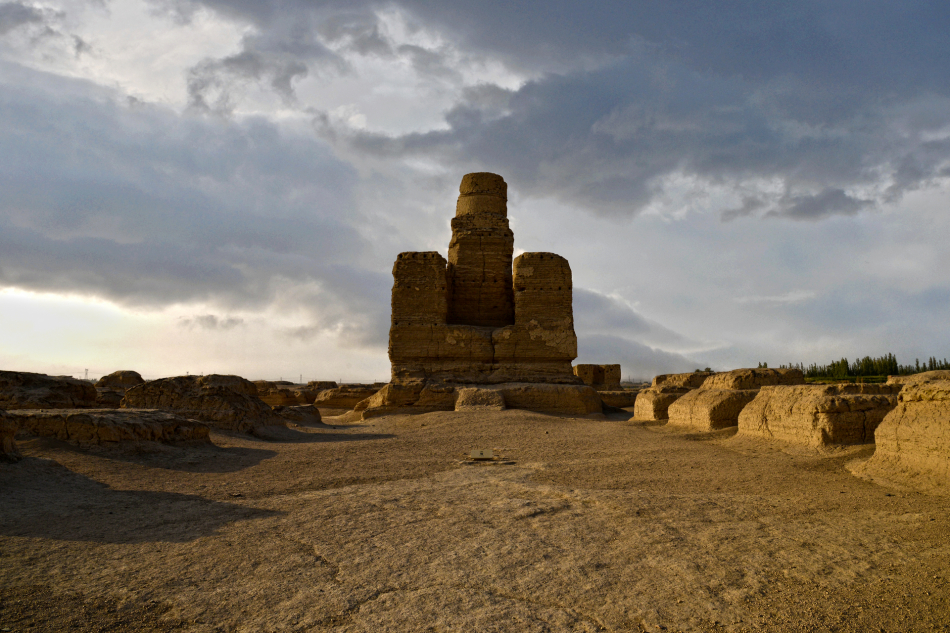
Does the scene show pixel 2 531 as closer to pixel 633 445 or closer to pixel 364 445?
pixel 364 445

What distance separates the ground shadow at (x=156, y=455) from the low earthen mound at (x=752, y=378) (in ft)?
24.7

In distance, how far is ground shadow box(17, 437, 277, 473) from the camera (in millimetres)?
5906

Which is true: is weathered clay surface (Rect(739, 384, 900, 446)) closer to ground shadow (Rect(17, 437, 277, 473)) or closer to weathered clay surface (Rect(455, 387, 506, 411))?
ground shadow (Rect(17, 437, 277, 473))

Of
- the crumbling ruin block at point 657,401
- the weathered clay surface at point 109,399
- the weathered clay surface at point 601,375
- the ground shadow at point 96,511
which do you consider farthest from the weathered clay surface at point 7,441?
the weathered clay surface at point 601,375

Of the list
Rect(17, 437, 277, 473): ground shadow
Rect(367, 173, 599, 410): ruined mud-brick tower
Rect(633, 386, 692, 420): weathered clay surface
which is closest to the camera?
Rect(17, 437, 277, 473): ground shadow

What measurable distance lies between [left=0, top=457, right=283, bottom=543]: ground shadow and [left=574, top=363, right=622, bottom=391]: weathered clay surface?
71.4 ft

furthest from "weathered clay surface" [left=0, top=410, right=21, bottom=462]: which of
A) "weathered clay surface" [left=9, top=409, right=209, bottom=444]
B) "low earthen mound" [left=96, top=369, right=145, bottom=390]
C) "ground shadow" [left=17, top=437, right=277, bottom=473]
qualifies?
"low earthen mound" [left=96, top=369, right=145, bottom=390]

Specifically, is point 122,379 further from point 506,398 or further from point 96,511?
point 96,511

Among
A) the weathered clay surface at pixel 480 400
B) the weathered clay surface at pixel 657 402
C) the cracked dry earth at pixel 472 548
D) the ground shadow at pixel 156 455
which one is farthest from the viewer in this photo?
the weathered clay surface at pixel 480 400

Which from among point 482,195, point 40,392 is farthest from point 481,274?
point 40,392

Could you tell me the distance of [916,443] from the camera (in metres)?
4.53

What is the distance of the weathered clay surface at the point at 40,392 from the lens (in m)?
8.46

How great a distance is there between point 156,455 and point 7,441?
4.68ft

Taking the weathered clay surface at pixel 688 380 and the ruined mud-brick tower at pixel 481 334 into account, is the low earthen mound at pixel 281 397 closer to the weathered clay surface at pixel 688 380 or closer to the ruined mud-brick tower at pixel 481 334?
the ruined mud-brick tower at pixel 481 334
